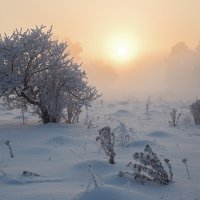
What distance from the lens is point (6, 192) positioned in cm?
467


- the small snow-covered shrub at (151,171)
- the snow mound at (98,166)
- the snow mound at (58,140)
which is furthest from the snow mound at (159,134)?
the small snow-covered shrub at (151,171)

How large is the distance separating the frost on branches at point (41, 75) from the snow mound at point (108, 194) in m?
7.39

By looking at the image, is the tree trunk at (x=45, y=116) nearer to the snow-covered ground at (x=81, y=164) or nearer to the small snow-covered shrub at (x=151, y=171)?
the snow-covered ground at (x=81, y=164)

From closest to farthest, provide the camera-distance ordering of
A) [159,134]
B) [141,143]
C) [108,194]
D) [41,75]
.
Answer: [108,194]
[141,143]
[159,134]
[41,75]

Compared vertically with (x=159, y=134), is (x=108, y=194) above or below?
below

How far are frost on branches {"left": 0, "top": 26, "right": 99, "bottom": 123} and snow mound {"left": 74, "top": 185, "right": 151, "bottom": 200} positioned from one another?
7393 millimetres

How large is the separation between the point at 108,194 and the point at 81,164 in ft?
5.53

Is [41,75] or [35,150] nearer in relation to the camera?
[35,150]

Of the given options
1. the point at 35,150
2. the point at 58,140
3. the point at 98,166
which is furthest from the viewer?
the point at 58,140

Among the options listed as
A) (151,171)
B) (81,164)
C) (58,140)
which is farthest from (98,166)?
(58,140)

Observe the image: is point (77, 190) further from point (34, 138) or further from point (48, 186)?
point (34, 138)

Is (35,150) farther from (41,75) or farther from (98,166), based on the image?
(41,75)

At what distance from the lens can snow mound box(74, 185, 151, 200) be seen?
4.35 metres

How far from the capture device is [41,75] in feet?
39.9
